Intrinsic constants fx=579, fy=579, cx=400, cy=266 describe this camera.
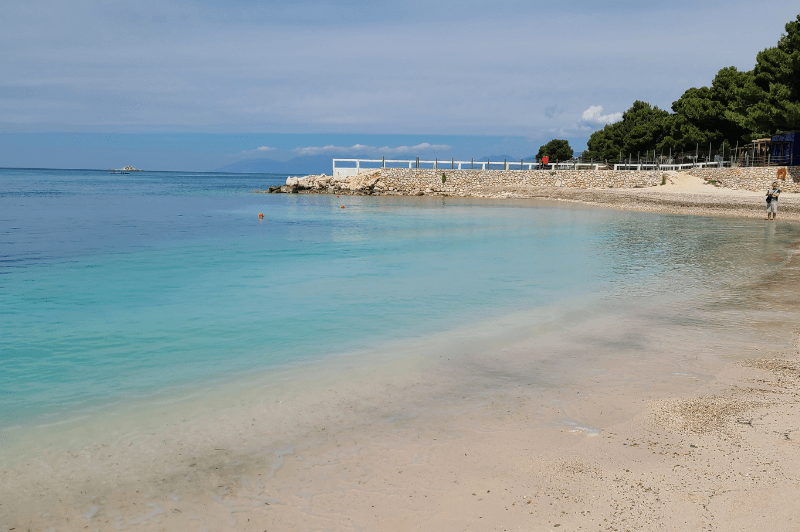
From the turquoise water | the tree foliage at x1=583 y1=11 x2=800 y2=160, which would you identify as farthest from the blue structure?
the turquoise water

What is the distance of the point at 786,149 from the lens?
44906 millimetres

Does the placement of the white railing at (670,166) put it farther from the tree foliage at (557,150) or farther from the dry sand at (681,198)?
the tree foliage at (557,150)

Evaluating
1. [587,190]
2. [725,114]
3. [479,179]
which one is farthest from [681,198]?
[479,179]

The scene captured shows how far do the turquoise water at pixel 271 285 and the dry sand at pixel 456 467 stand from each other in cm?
178

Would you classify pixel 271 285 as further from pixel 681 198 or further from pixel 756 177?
pixel 756 177

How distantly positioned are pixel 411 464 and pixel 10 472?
3216mm

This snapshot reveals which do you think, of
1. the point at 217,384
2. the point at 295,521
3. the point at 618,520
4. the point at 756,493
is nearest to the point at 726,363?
the point at 756,493

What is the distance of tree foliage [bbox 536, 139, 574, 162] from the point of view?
89.9 meters

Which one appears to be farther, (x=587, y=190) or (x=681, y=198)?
(x=587, y=190)

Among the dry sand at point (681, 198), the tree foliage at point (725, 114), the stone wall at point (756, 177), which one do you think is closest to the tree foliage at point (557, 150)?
the tree foliage at point (725, 114)

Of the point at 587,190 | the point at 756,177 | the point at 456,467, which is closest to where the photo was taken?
the point at 456,467

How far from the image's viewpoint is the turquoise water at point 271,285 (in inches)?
301

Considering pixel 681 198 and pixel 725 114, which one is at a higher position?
pixel 725 114

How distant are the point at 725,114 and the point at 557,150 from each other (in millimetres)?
43702
